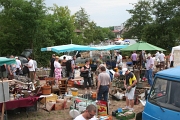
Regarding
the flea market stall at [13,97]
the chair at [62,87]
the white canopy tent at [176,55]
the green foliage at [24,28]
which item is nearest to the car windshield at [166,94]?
the flea market stall at [13,97]

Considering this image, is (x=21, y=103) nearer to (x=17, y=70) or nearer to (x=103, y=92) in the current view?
(x=103, y=92)

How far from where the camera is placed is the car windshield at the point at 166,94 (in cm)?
477

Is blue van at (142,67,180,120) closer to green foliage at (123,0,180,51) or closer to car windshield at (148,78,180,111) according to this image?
car windshield at (148,78,180,111)

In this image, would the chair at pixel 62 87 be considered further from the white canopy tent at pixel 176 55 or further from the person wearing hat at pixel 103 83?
the white canopy tent at pixel 176 55

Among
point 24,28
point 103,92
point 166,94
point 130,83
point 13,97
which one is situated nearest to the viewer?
point 166,94

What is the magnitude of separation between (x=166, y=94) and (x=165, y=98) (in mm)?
87

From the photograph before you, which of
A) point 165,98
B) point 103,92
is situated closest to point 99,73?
point 103,92

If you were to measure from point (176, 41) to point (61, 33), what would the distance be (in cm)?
1578

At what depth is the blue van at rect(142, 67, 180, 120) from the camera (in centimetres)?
466

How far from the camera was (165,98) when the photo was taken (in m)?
5.01

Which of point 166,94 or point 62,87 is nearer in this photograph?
point 166,94

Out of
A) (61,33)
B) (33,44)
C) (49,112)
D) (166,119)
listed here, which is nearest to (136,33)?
(61,33)

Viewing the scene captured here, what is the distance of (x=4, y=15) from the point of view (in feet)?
73.6

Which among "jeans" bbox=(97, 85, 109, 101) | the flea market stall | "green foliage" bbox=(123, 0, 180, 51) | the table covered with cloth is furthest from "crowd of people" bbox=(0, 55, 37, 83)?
"green foliage" bbox=(123, 0, 180, 51)
